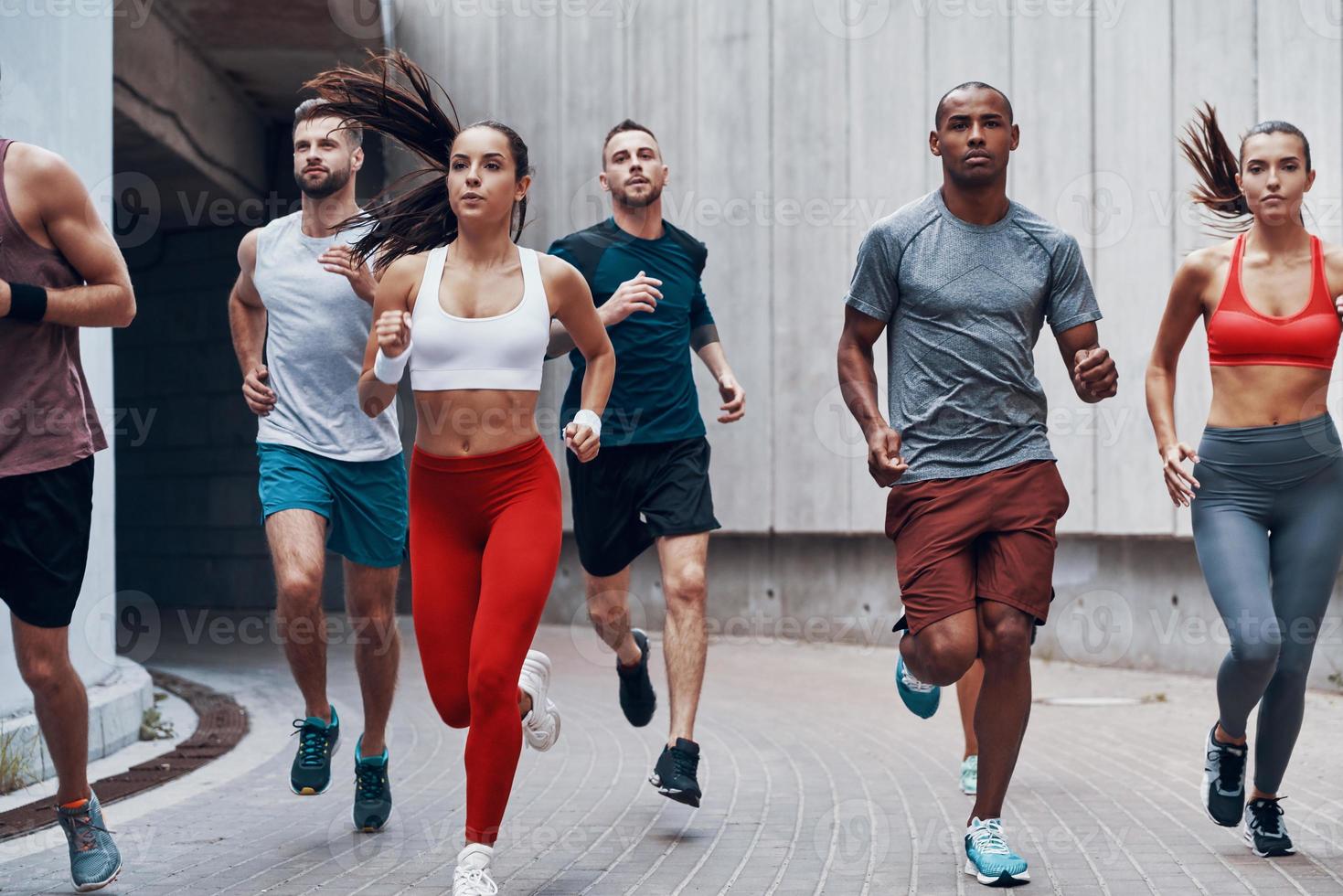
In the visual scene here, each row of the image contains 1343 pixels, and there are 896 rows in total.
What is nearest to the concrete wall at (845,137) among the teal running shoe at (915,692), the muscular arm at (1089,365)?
the teal running shoe at (915,692)

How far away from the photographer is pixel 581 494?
6.23 meters

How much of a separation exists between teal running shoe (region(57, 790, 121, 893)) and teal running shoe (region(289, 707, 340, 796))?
881 millimetres

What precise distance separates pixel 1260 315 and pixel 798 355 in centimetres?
787

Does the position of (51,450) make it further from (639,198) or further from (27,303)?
(639,198)

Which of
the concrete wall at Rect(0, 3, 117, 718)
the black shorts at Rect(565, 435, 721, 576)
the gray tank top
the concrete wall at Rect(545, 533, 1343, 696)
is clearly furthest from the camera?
the concrete wall at Rect(545, 533, 1343, 696)

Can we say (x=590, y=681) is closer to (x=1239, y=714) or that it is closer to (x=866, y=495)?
(x=866, y=495)

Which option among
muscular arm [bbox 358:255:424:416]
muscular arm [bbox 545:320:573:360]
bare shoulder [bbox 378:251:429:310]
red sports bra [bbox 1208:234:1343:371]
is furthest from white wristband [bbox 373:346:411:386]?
red sports bra [bbox 1208:234:1343:371]

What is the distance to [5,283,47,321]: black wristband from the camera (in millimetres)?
4336

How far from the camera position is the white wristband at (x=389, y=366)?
14.6 ft

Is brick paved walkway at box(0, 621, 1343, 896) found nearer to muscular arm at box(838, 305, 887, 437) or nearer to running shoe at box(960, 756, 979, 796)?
running shoe at box(960, 756, 979, 796)

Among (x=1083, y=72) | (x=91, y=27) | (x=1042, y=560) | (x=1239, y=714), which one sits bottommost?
(x=1239, y=714)

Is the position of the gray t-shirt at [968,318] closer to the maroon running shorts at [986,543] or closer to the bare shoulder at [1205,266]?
the maroon running shorts at [986,543]

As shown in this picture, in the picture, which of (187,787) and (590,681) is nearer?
(187,787)

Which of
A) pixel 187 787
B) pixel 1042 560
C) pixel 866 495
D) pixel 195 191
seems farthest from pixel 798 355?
pixel 1042 560
